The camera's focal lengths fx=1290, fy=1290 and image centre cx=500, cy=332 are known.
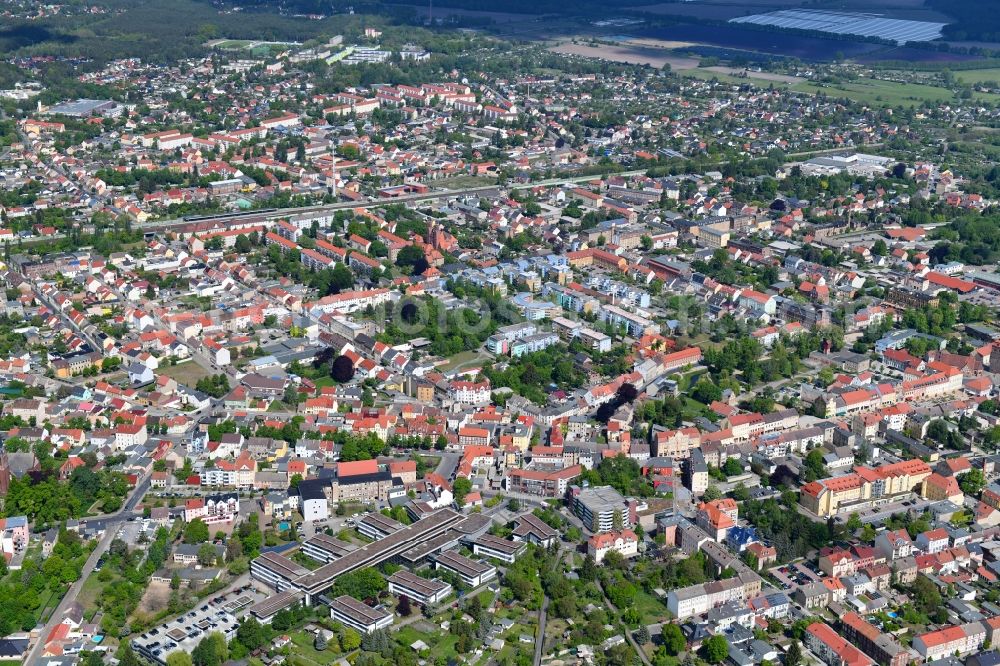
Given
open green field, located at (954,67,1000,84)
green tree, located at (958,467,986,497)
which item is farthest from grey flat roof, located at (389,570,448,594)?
open green field, located at (954,67,1000,84)

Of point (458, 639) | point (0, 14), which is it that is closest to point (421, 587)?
point (458, 639)

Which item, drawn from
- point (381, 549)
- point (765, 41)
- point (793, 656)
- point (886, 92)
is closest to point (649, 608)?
point (793, 656)

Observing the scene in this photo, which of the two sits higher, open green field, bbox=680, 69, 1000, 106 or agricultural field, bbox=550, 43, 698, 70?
agricultural field, bbox=550, 43, 698, 70

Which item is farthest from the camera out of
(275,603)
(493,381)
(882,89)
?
(882,89)

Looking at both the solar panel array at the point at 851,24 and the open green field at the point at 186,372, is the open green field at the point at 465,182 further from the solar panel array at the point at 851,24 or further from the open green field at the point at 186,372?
the solar panel array at the point at 851,24

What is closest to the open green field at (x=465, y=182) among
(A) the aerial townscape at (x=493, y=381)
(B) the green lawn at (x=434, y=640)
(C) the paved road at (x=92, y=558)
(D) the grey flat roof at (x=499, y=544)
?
(A) the aerial townscape at (x=493, y=381)

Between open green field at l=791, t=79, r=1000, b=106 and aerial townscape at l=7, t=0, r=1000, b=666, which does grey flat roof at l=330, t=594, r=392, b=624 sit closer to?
aerial townscape at l=7, t=0, r=1000, b=666

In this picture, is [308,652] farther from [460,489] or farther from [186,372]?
[186,372]
